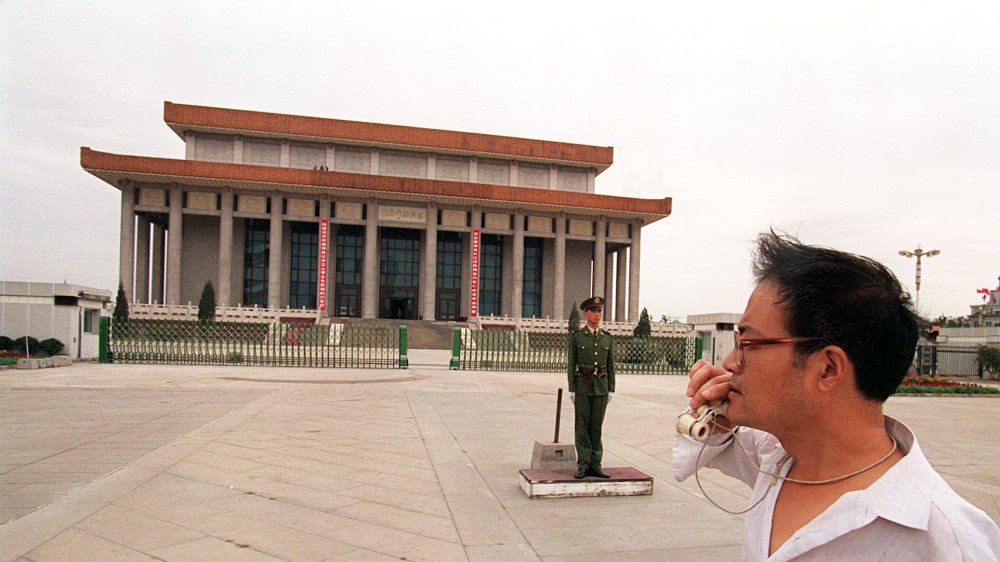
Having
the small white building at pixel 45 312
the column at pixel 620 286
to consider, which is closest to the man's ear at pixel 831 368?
the small white building at pixel 45 312

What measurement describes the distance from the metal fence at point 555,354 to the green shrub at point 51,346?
1305 cm

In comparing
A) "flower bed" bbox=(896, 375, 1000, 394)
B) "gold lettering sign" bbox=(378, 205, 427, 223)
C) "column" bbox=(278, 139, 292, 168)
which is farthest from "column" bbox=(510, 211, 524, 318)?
"flower bed" bbox=(896, 375, 1000, 394)

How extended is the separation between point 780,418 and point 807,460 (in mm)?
131

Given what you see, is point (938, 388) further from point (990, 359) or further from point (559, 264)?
point (559, 264)

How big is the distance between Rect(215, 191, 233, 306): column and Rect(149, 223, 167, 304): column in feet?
21.1

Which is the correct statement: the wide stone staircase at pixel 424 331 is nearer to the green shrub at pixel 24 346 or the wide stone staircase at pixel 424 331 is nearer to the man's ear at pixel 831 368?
the green shrub at pixel 24 346

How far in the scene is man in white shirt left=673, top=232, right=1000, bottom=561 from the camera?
3.81 ft

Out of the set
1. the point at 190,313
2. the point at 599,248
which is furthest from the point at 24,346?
the point at 599,248

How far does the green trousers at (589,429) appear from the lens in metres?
5.89

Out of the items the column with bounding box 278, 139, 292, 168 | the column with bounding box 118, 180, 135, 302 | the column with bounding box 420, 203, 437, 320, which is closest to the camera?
the column with bounding box 118, 180, 135, 302

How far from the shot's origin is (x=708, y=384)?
1.65 metres

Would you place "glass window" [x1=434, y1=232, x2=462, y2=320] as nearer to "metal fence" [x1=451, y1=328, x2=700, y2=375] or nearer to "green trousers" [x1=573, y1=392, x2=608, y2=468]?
"metal fence" [x1=451, y1=328, x2=700, y2=375]

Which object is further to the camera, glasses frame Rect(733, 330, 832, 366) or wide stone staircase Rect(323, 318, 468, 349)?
wide stone staircase Rect(323, 318, 468, 349)

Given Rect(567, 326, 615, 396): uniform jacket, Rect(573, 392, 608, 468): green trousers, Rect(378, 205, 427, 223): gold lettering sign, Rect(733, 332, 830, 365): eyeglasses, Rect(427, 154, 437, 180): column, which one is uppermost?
Rect(427, 154, 437, 180): column
